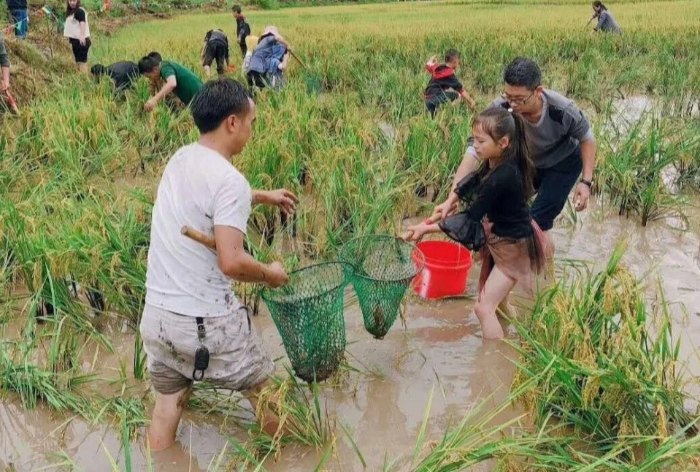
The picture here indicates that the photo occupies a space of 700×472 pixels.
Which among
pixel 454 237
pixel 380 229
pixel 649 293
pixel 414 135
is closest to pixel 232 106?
pixel 454 237

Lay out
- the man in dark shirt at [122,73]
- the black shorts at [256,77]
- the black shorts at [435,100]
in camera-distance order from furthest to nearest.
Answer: the black shorts at [256,77] < the man in dark shirt at [122,73] < the black shorts at [435,100]

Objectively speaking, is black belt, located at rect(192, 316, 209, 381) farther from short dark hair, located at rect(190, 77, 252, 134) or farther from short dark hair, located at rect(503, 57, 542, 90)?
short dark hair, located at rect(503, 57, 542, 90)

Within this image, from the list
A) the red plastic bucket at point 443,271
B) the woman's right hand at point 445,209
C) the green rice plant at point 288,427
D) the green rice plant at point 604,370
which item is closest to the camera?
the green rice plant at point 604,370

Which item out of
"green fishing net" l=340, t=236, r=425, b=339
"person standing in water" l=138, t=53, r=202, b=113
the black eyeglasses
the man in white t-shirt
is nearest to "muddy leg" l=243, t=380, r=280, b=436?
the man in white t-shirt

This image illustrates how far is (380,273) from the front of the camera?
327cm

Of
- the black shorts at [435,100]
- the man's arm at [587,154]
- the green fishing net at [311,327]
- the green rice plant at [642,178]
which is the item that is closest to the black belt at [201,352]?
the green fishing net at [311,327]

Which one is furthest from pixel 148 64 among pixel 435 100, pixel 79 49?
pixel 79 49

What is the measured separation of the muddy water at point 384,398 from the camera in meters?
2.38

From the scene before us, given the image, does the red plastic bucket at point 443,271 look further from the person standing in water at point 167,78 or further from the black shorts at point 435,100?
the person standing in water at point 167,78

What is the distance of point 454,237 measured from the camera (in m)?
2.86

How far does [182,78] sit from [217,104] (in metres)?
3.84

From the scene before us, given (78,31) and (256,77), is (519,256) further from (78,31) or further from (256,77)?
(78,31)

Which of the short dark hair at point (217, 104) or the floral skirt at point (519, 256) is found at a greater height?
the short dark hair at point (217, 104)

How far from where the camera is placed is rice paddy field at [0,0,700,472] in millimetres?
2170
